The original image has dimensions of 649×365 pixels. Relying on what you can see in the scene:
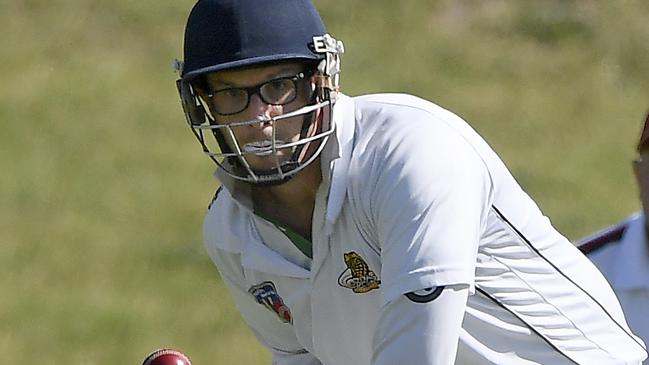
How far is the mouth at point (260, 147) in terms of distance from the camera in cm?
303

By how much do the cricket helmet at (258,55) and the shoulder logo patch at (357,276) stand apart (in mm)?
219

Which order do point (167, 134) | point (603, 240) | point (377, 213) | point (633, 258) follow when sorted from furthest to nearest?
point (167, 134) < point (603, 240) < point (633, 258) < point (377, 213)

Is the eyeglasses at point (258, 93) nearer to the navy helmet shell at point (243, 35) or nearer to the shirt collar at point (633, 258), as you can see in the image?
the navy helmet shell at point (243, 35)

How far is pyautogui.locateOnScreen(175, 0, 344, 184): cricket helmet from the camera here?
9.91ft

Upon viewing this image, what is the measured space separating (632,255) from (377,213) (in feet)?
5.74

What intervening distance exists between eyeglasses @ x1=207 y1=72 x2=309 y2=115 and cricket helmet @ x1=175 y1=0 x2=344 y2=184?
0.11 ft

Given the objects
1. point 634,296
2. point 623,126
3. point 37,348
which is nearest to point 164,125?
point 37,348

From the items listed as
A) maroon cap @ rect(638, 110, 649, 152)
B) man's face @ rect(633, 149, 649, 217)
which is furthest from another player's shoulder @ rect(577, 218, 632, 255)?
maroon cap @ rect(638, 110, 649, 152)

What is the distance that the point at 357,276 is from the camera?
3174 millimetres

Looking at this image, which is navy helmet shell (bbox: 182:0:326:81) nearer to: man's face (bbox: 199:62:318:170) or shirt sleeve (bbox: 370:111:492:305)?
man's face (bbox: 199:62:318:170)

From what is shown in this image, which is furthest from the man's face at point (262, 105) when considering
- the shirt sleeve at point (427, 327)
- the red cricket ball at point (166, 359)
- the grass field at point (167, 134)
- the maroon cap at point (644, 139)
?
the grass field at point (167, 134)

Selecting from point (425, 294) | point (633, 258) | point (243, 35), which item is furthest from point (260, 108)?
point (633, 258)

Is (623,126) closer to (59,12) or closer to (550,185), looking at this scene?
(550,185)

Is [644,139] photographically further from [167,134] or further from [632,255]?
[167,134]
